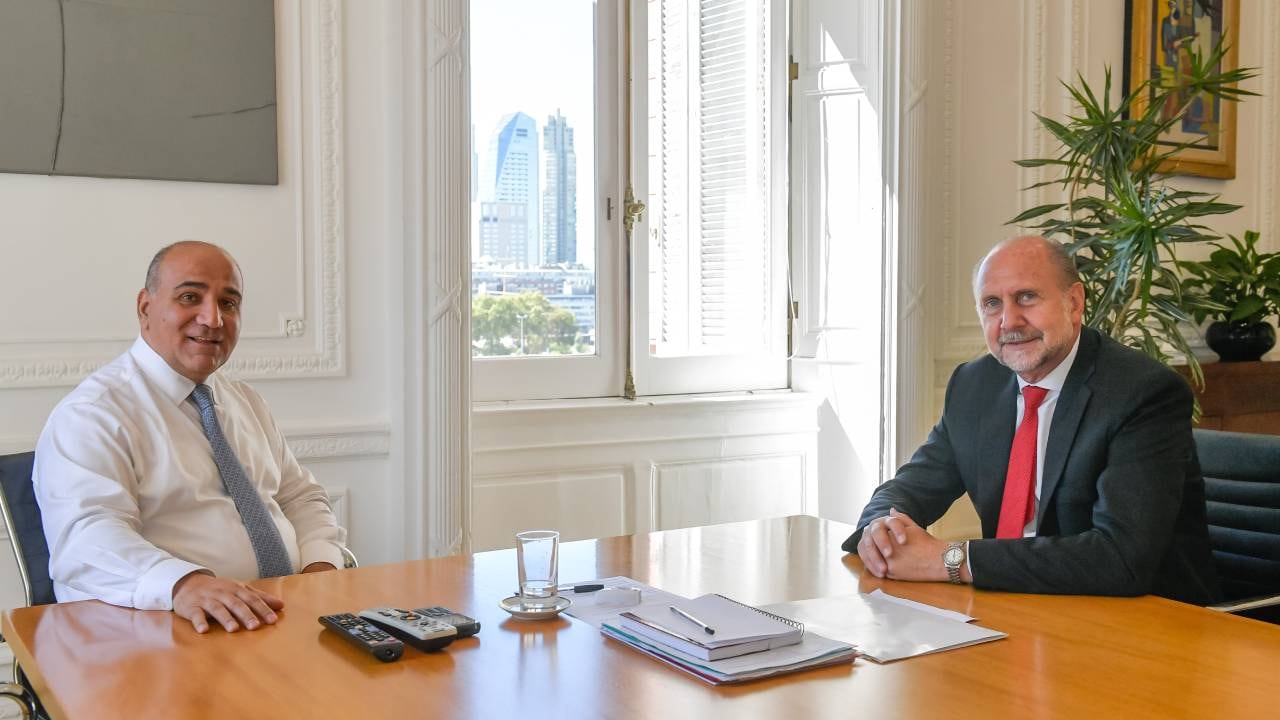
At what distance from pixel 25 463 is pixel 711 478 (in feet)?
8.65

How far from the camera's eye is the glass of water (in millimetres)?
1779

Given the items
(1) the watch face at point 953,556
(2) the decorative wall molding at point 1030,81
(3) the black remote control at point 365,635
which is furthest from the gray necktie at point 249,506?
(2) the decorative wall molding at point 1030,81

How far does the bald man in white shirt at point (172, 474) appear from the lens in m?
1.96

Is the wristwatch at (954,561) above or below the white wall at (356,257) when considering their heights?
below

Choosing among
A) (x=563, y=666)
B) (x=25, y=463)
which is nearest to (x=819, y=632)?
(x=563, y=666)

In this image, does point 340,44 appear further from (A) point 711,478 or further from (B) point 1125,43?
(B) point 1125,43

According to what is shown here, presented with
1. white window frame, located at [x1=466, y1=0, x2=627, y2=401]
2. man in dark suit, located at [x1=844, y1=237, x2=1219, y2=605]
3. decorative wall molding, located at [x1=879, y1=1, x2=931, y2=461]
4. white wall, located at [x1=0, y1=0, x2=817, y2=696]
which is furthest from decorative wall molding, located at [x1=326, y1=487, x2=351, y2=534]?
decorative wall molding, located at [x1=879, y1=1, x2=931, y2=461]

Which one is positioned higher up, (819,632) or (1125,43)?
(1125,43)

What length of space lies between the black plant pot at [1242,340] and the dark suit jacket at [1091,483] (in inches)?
116

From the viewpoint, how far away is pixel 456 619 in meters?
1.68

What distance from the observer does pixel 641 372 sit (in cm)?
438

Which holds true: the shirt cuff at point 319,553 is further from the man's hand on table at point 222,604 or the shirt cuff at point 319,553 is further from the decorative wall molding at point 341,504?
the decorative wall molding at point 341,504

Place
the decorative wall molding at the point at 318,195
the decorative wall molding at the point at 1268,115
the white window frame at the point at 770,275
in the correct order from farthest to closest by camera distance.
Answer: the decorative wall molding at the point at 1268,115
the white window frame at the point at 770,275
the decorative wall molding at the point at 318,195

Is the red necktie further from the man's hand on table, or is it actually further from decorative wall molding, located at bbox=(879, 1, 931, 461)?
decorative wall molding, located at bbox=(879, 1, 931, 461)
